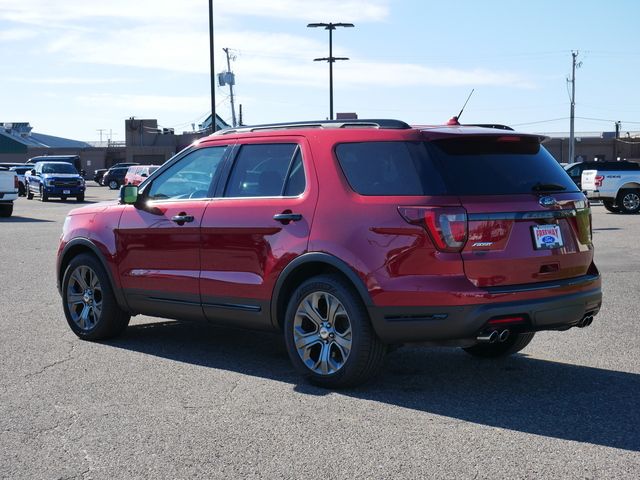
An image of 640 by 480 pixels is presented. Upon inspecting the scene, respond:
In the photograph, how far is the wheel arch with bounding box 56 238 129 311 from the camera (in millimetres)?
8250

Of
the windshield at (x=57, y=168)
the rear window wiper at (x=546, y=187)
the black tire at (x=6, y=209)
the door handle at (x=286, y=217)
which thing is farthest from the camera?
the windshield at (x=57, y=168)

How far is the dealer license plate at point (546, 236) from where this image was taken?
631cm

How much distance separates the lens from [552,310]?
628 centimetres

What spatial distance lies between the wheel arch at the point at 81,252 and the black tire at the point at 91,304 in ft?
0.19

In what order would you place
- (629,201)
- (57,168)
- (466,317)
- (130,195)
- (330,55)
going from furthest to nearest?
(330,55) → (57,168) → (629,201) → (130,195) → (466,317)

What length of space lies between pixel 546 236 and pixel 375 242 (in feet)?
3.84

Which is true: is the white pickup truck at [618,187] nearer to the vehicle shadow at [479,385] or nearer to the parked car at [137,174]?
the parked car at [137,174]

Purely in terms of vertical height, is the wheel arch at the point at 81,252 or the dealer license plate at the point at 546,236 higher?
the dealer license plate at the point at 546,236

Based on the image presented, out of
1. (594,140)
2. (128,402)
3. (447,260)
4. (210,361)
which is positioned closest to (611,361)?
(447,260)

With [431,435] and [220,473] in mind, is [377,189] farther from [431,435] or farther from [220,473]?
[220,473]

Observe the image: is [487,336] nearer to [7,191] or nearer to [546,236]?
[546,236]

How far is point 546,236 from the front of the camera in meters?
6.37

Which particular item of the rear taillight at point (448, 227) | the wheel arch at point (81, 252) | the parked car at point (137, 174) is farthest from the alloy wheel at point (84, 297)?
the parked car at point (137, 174)

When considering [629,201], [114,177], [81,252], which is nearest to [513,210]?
[81,252]
